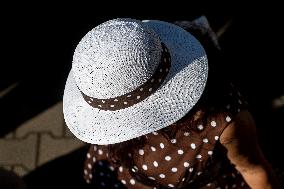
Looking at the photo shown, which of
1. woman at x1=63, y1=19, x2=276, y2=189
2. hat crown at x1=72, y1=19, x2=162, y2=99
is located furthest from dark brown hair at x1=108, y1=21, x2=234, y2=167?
hat crown at x1=72, y1=19, x2=162, y2=99

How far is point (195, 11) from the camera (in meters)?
4.35

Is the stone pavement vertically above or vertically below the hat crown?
below

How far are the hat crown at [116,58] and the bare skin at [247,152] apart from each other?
1.66 ft

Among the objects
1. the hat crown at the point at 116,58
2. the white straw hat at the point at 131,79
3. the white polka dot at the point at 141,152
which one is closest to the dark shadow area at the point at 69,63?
the white polka dot at the point at 141,152

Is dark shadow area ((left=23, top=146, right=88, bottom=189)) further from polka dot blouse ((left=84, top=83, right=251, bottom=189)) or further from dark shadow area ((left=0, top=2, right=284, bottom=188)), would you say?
polka dot blouse ((left=84, top=83, right=251, bottom=189))

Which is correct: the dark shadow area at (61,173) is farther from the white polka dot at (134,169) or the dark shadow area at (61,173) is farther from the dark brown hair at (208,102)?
the dark brown hair at (208,102)

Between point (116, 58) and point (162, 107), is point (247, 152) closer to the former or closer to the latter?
point (162, 107)

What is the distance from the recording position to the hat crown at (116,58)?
6.11 feet

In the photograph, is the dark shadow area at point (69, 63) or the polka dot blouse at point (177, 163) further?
the dark shadow area at point (69, 63)

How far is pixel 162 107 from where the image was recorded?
80.3 inches

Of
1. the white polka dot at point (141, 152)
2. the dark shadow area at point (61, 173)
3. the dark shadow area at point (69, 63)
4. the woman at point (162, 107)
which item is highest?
the woman at point (162, 107)

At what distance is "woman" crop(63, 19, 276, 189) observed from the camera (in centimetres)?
190

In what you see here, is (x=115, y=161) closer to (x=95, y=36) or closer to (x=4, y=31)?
(x=95, y=36)

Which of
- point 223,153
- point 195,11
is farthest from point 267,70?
point 223,153
